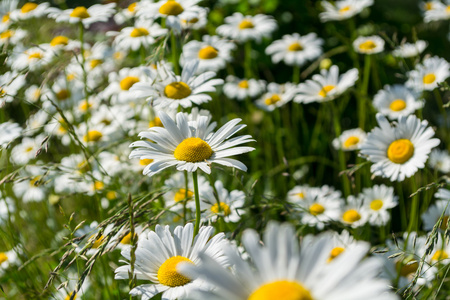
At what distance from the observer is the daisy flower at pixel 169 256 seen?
1.04m

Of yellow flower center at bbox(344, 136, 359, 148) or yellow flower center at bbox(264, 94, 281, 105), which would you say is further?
yellow flower center at bbox(264, 94, 281, 105)

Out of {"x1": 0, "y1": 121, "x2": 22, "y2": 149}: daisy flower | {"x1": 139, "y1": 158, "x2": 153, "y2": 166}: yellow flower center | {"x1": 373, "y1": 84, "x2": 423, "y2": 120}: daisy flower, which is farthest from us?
{"x1": 373, "y1": 84, "x2": 423, "y2": 120}: daisy flower

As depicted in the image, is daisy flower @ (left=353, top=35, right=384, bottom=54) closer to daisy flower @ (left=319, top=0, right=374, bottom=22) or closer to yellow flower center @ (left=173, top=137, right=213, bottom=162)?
daisy flower @ (left=319, top=0, right=374, bottom=22)

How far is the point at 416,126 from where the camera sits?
1.62 metres

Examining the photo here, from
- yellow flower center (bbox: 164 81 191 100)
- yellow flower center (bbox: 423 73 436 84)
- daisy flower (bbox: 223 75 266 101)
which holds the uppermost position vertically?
yellow flower center (bbox: 164 81 191 100)

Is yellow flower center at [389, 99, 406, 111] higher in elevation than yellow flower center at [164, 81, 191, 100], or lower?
lower

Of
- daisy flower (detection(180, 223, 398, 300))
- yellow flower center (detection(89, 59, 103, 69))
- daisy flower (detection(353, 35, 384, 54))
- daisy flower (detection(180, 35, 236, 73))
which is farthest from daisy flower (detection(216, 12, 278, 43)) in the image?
daisy flower (detection(180, 223, 398, 300))

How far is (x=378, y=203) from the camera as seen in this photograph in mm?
2010

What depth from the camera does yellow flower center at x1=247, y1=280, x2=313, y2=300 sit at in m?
0.69

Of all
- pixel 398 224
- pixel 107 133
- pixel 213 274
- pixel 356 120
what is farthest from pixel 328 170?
pixel 213 274

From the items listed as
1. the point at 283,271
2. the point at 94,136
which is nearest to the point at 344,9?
the point at 94,136

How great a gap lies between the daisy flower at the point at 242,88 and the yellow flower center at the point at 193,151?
5.29ft

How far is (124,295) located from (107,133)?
3.14 feet

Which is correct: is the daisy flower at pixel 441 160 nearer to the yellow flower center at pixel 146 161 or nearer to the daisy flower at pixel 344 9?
the daisy flower at pixel 344 9
